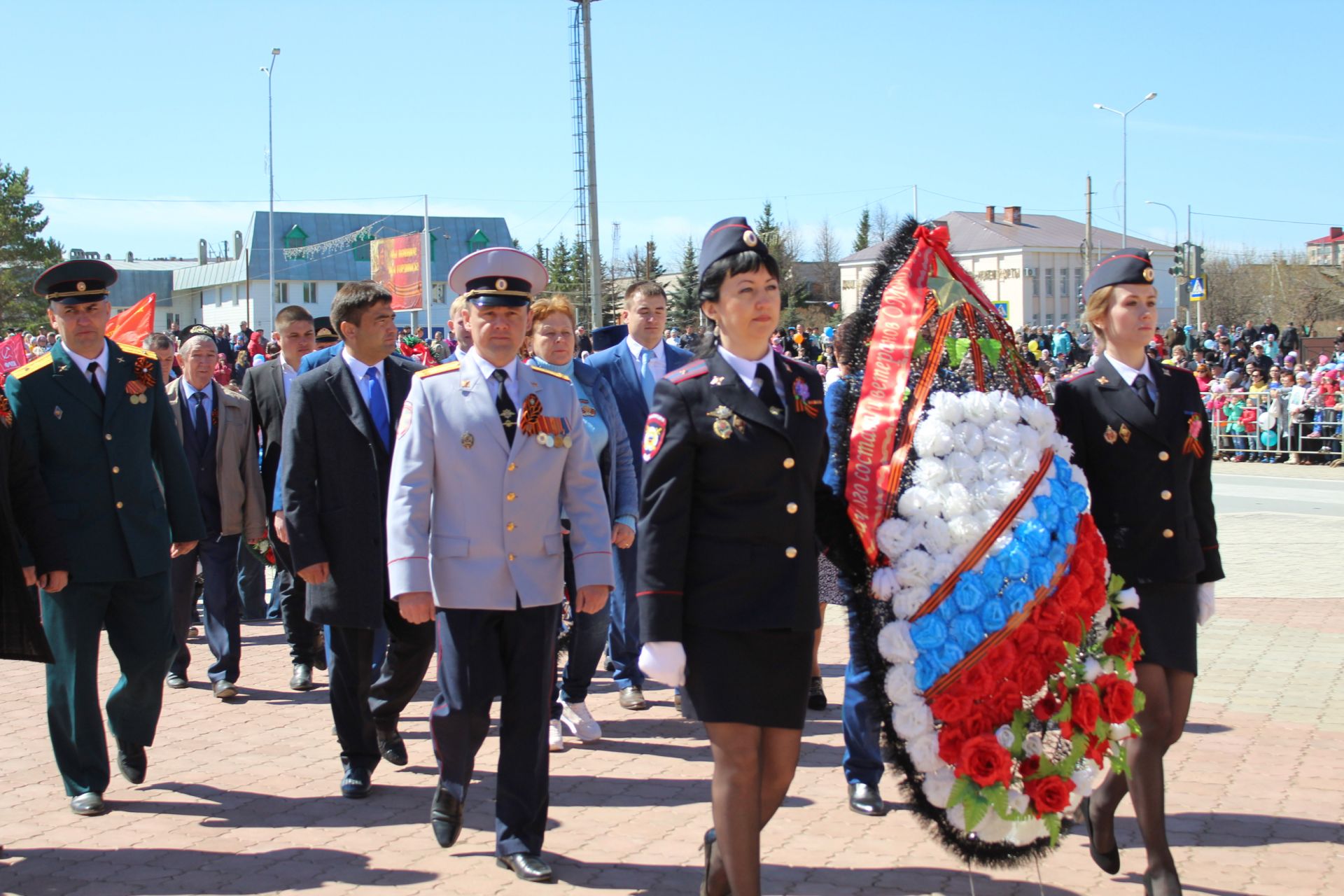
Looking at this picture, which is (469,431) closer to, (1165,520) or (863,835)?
(863,835)

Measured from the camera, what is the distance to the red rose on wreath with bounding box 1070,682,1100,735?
13.1ft

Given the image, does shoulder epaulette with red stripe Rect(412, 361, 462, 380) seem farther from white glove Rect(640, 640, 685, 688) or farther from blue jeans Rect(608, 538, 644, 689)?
blue jeans Rect(608, 538, 644, 689)

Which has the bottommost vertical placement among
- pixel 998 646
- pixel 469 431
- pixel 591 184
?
pixel 998 646

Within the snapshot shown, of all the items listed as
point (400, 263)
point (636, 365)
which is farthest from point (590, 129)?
point (400, 263)

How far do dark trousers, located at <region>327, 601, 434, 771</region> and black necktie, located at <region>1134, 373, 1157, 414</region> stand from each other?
3164mm

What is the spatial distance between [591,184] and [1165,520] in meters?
25.5

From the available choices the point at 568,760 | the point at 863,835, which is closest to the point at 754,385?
the point at 863,835

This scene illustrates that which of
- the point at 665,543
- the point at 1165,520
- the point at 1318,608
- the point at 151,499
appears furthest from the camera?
the point at 1318,608

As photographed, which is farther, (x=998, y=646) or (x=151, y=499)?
(x=151, y=499)

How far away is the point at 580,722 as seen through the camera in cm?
657

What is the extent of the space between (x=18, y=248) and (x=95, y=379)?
195 feet

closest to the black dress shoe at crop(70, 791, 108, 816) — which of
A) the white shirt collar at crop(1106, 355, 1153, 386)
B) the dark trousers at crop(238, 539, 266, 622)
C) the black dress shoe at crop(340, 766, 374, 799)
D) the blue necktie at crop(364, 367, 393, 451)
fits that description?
the black dress shoe at crop(340, 766, 374, 799)

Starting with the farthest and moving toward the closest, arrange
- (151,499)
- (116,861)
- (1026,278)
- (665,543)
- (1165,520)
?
(1026,278), (151,499), (116,861), (1165,520), (665,543)

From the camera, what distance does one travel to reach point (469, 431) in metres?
4.71
